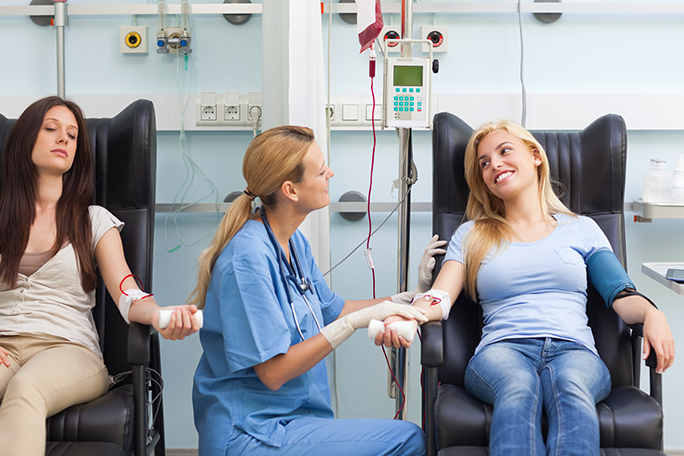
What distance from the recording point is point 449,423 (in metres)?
1.26

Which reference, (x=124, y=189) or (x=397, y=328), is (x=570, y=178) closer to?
(x=397, y=328)

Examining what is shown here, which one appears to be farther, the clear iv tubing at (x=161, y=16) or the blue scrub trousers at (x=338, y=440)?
the clear iv tubing at (x=161, y=16)

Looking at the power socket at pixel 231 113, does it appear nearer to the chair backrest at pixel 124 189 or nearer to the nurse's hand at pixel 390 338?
the chair backrest at pixel 124 189

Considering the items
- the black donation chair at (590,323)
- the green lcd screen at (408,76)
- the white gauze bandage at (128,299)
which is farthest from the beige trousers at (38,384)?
the green lcd screen at (408,76)

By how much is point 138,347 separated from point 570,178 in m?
1.30

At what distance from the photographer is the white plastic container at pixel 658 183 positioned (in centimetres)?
196

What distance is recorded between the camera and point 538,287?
1.51 m

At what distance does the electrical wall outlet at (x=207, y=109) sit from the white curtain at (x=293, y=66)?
0.39m

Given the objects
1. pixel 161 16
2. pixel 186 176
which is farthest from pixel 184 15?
pixel 186 176

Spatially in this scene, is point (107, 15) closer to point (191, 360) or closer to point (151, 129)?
point (151, 129)

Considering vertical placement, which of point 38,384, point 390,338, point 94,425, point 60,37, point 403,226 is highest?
point 60,37

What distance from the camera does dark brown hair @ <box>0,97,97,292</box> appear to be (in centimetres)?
155

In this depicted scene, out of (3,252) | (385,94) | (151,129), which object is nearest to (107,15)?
(151,129)

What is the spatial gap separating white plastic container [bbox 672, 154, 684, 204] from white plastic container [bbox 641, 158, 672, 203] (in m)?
0.03
